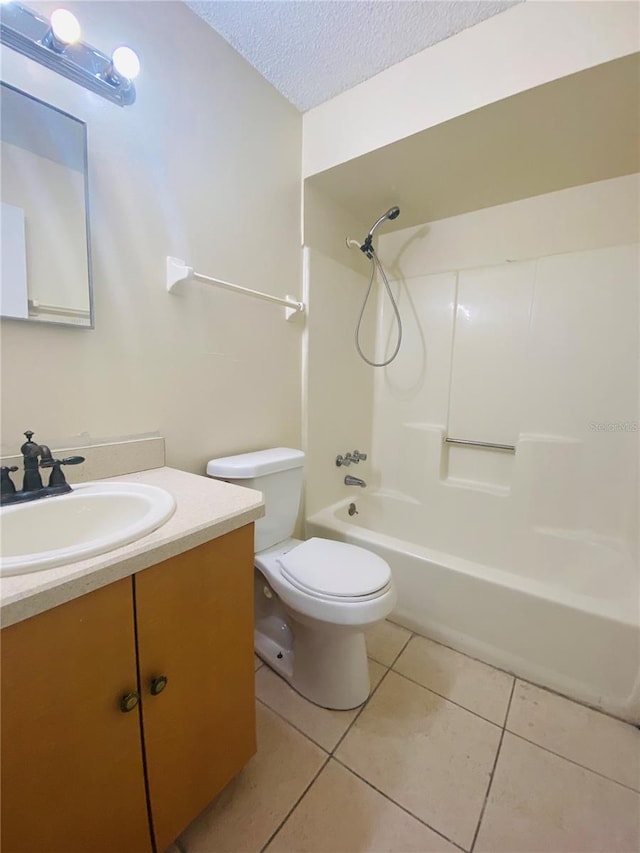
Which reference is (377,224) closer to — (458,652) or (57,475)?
(57,475)

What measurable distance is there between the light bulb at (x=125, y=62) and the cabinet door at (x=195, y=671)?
1199mm

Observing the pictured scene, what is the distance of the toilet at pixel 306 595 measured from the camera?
1.07 metres

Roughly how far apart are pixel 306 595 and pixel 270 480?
0.42 metres

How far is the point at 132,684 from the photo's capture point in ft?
2.07

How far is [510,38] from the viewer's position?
1.10m

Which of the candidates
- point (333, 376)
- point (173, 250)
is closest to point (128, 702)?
point (173, 250)

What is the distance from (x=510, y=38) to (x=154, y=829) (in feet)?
7.58

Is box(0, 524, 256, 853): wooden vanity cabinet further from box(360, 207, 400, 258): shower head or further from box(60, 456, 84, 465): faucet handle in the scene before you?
box(360, 207, 400, 258): shower head

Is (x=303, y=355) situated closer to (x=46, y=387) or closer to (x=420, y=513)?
(x=46, y=387)

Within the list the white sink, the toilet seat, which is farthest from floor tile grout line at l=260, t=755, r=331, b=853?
the white sink

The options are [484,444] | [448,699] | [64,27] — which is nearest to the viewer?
[64,27]

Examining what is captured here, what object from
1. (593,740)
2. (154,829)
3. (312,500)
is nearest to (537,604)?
(593,740)

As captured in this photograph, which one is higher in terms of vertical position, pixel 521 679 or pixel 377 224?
pixel 377 224

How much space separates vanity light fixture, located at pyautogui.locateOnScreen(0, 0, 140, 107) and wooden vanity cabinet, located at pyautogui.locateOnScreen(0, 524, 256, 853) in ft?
3.91
